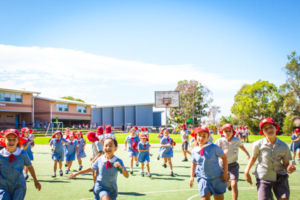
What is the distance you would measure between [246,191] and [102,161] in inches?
202

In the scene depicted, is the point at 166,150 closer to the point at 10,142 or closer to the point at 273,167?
the point at 273,167

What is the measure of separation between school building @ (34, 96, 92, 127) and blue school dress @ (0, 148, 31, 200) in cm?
4592

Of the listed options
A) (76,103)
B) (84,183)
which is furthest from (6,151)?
(76,103)

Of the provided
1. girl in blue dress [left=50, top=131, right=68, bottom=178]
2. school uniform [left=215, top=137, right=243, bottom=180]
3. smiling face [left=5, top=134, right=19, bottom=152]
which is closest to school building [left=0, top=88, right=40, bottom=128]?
girl in blue dress [left=50, top=131, right=68, bottom=178]

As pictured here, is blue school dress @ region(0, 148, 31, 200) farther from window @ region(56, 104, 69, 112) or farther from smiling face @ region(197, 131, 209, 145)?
A: window @ region(56, 104, 69, 112)

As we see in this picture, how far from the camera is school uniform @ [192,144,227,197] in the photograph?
16.8 feet

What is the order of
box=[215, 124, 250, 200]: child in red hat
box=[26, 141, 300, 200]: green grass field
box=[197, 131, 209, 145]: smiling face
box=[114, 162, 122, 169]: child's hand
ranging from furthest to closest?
box=[26, 141, 300, 200]: green grass field
box=[215, 124, 250, 200]: child in red hat
box=[197, 131, 209, 145]: smiling face
box=[114, 162, 122, 169]: child's hand

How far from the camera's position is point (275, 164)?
4.84m

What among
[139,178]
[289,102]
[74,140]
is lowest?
[139,178]

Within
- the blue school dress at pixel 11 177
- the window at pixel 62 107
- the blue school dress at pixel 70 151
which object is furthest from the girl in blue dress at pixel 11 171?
the window at pixel 62 107

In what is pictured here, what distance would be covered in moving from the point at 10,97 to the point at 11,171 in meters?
45.5

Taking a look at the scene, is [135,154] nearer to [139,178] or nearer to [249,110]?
[139,178]

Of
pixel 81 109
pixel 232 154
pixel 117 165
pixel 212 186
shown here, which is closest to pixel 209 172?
pixel 212 186

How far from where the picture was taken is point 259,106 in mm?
52812
